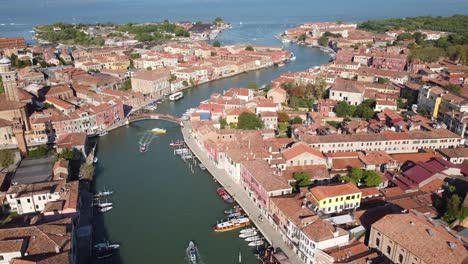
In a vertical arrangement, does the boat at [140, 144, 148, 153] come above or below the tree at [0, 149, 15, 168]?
below

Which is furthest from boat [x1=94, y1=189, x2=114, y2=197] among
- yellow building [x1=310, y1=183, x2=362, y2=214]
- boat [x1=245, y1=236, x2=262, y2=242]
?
yellow building [x1=310, y1=183, x2=362, y2=214]

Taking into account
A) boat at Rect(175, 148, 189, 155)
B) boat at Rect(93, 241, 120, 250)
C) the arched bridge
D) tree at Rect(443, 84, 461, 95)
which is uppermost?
tree at Rect(443, 84, 461, 95)

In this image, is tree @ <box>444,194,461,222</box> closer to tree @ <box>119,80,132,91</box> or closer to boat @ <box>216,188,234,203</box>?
boat @ <box>216,188,234,203</box>

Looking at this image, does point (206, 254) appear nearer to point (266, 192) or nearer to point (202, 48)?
point (266, 192)

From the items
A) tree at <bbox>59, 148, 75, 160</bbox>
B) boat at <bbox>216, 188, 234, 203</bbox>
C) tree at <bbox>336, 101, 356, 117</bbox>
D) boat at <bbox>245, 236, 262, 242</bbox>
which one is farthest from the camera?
tree at <bbox>336, 101, 356, 117</bbox>

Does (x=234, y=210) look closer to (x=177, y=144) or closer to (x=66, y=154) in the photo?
(x=177, y=144)

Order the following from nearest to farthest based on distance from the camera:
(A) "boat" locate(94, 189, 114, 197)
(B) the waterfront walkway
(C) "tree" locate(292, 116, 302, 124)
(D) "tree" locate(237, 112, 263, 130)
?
(B) the waterfront walkway, (A) "boat" locate(94, 189, 114, 197), (D) "tree" locate(237, 112, 263, 130), (C) "tree" locate(292, 116, 302, 124)

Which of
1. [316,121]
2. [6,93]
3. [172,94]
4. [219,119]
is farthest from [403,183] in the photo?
[6,93]
